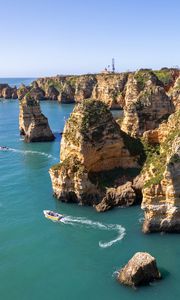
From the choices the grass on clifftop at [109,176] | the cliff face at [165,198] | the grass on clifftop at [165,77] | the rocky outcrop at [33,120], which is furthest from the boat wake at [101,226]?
the grass on clifftop at [165,77]

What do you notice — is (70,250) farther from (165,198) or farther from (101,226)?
(165,198)

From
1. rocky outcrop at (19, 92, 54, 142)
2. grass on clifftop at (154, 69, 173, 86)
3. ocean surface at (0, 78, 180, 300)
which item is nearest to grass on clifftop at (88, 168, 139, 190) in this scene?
ocean surface at (0, 78, 180, 300)

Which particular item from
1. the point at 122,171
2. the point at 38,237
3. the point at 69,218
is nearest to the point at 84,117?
the point at 122,171

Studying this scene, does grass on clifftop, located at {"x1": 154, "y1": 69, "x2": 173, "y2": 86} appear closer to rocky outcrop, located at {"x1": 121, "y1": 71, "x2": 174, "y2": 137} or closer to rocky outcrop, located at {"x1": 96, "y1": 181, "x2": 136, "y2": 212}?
rocky outcrop, located at {"x1": 121, "y1": 71, "x2": 174, "y2": 137}

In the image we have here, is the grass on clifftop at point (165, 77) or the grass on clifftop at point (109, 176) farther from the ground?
Result: the grass on clifftop at point (165, 77)

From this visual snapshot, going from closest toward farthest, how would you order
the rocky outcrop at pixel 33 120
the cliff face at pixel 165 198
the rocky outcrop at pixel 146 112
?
the cliff face at pixel 165 198, the rocky outcrop at pixel 146 112, the rocky outcrop at pixel 33 120

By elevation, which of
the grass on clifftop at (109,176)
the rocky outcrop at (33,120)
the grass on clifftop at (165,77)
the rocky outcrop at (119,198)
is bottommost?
the rocky outcrop at (119,198)

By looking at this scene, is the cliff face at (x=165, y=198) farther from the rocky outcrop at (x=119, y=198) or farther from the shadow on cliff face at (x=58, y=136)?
the shadow on cliff face at (x=58, y=136)
